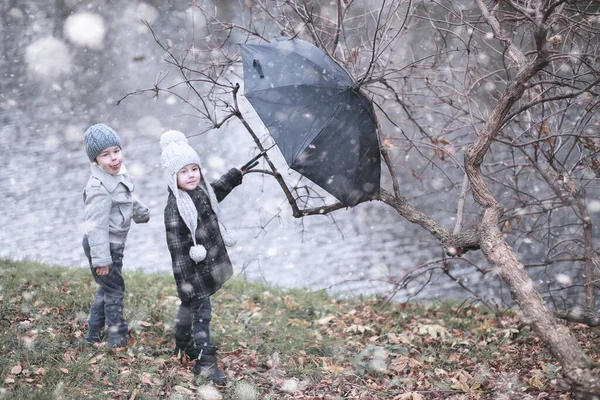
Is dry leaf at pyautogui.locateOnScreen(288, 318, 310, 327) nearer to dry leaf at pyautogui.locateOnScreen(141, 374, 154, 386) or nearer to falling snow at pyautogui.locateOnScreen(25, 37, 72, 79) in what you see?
dry leaf at pyautogui.locateOnScreen(141, 374, 154, 386)

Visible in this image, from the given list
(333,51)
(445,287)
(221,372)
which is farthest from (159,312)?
(445,287)

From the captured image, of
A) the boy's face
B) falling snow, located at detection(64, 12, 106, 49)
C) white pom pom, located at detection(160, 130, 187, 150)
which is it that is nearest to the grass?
the boy's face

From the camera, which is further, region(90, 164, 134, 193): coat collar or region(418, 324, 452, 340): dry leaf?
region(418, 324, 452, 340): dry leaf

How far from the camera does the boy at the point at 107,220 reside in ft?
14.2

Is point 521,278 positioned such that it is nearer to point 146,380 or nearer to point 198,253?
point 198,253

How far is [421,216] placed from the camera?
14.4 ft

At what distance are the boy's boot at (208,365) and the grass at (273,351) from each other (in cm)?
7

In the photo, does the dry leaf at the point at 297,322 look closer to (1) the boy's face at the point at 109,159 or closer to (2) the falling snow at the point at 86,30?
(1) the boy's face at the point at 109,159

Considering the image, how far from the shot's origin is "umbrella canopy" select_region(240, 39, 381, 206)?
3.88 meters

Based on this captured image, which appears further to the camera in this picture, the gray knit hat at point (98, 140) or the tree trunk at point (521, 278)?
the gray knit hat at point (98, 140)

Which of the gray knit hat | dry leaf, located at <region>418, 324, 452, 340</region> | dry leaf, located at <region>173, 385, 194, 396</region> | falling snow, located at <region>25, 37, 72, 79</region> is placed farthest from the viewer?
falling snow, located at <region>25, 37, 72, 79</region>

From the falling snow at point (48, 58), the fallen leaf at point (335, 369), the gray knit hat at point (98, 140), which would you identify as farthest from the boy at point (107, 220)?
the falling snow at point (48, 58)

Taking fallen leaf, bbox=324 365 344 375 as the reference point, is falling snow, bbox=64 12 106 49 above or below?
above

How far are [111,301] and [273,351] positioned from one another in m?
1.39
